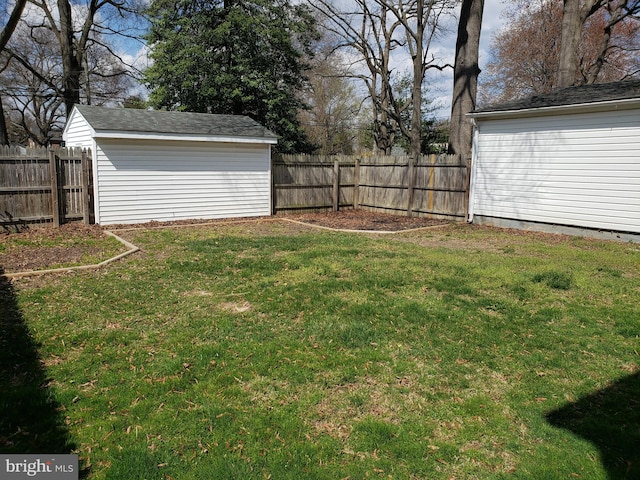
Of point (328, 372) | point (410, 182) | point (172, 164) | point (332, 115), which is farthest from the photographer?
point (332, 115)

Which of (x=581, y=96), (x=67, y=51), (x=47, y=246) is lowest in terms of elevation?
(x=47, y=246)

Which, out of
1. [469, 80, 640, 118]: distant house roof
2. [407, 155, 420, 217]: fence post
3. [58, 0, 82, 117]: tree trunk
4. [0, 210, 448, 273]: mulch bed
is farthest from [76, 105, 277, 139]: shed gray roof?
[58, 0, 82, 117]: tree trunk

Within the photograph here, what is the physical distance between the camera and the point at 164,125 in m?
11.7

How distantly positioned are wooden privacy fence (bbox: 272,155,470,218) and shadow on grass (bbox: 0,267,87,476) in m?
10.1

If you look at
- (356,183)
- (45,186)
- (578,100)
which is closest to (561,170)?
(578,100)

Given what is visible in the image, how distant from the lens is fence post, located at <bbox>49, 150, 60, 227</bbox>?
9.98 metres

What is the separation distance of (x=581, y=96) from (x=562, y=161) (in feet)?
4.84

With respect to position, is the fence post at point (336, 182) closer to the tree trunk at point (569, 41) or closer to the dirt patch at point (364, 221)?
Answer: the dirt patch at point (364, 221)

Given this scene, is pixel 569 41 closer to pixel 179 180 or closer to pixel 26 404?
pixel 179 180

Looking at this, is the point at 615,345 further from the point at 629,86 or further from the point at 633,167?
the point at 629,86

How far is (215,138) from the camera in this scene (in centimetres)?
1196

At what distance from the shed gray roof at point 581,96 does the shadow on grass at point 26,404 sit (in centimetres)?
1061

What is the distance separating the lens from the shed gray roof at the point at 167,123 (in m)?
10.7

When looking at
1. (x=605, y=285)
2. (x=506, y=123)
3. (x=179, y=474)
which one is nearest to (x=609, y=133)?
(x=506, y=123)
